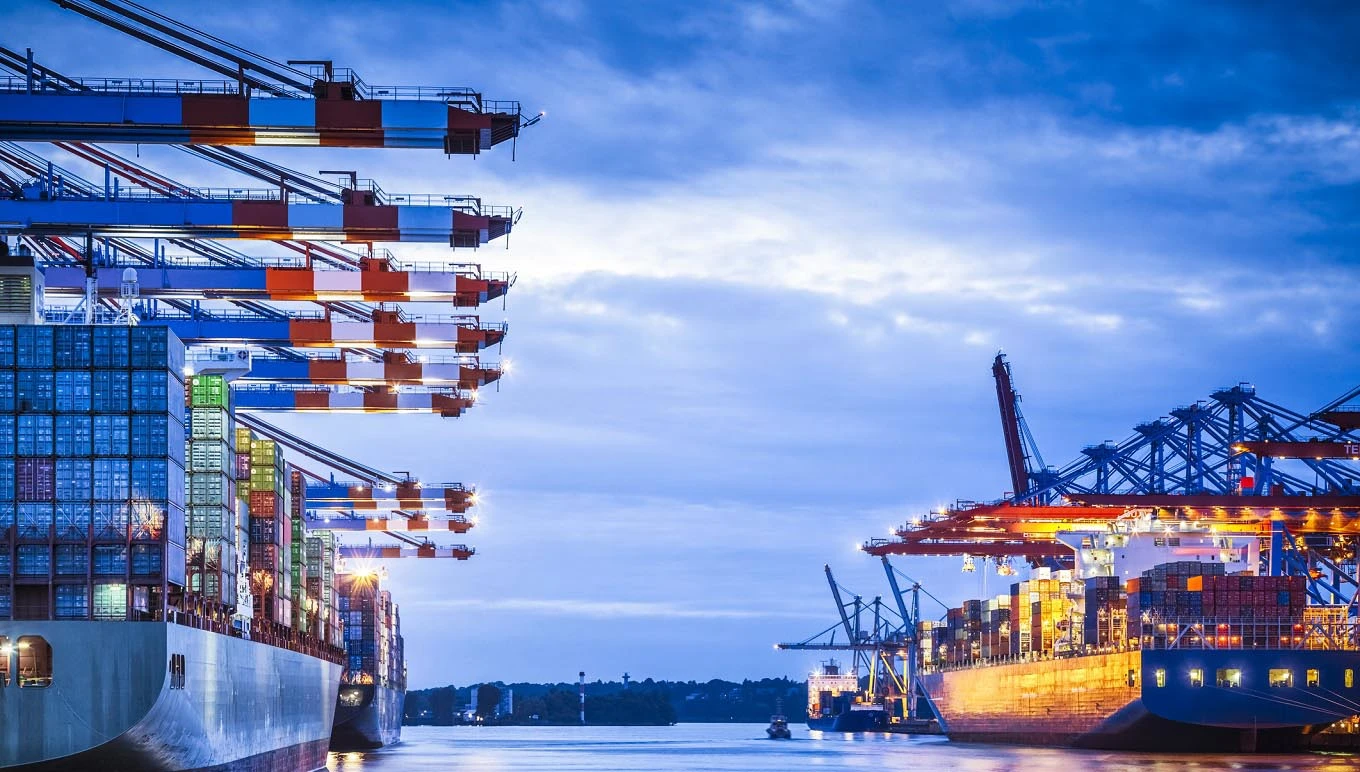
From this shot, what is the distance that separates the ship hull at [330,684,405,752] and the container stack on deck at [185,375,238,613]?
36258 mm

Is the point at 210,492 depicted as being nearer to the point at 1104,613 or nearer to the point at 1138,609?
the point at 1138,609

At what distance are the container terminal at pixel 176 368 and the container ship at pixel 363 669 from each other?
2571cm

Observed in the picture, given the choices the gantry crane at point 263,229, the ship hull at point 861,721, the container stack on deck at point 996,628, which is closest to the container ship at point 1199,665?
the container stack on deck at point 996,628

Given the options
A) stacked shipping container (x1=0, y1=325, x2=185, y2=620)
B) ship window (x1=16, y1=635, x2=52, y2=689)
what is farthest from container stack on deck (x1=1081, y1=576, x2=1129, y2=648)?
ship window (x1=16, y1=635, x2=52, y2=689)

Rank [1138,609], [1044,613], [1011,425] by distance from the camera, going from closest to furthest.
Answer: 1. [1138,609]
2. [1044,613]
3. [1011,425]

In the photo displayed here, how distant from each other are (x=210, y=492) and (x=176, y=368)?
4.17 m

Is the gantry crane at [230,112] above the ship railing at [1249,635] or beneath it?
above

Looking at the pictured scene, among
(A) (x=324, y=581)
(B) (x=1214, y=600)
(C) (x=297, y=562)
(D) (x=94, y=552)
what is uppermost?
(D) (x=94, y=552)

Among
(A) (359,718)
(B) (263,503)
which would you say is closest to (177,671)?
(B) (263,503)

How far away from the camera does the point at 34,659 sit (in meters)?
29.5

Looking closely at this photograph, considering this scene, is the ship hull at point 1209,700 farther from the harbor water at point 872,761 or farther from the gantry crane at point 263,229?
the gantry crane at point 263,229

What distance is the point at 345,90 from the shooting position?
30.6 meters

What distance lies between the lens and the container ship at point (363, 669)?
238 feet

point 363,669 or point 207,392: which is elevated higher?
point 207,392
